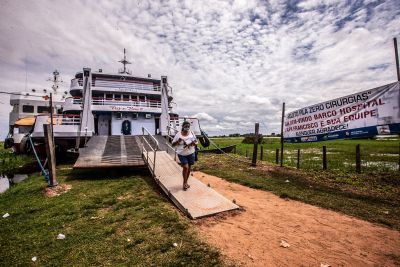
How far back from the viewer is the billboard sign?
7.59m

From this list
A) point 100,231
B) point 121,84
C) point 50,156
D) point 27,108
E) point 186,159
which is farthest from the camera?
point 27,108

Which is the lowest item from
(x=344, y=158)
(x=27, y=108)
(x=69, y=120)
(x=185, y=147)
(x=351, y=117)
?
(x=344, y=158)

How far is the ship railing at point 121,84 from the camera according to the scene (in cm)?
1851

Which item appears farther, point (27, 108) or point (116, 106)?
point (27, 108)

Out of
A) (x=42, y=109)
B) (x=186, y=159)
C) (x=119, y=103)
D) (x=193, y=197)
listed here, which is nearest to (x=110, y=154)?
(x=186, y=159)

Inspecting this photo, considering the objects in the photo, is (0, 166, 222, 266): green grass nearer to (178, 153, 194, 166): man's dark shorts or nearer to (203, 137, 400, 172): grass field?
(178, 153, 194, 166): man's dark shorts

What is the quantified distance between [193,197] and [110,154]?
6.83 m

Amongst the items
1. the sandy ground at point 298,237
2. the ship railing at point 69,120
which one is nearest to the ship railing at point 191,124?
the ship railing at point 69,120

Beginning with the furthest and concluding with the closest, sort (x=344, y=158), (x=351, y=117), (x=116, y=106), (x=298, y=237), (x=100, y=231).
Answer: (x=344, y=158), (x=116, y=106), (x=351, y=117), (x=100, y=231), (x=298, y=237)

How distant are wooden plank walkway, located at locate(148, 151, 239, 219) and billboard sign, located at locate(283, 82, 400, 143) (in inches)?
252

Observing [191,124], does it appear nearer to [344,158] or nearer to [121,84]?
[121,84]

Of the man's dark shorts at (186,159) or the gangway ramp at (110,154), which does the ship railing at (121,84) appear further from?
the man's dark shorts at (186,159)

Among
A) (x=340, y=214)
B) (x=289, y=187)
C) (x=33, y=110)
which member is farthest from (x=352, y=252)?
(x=33, y=110)

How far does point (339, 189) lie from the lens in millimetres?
7875
